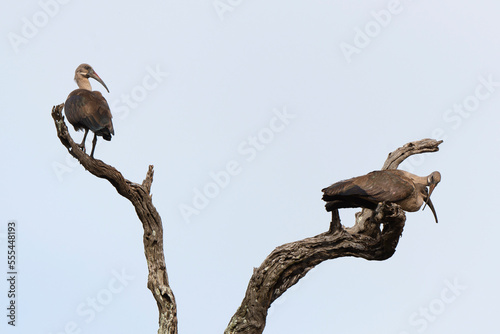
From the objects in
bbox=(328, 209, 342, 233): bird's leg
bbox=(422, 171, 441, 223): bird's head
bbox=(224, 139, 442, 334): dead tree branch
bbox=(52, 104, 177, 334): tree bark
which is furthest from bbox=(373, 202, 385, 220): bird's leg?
bbox=(52, 104, 177, 334): tree bark

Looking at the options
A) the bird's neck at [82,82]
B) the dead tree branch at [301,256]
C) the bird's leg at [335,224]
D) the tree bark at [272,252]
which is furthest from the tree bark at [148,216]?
the bird's leg at [335,224]

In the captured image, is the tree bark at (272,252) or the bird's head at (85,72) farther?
the bird's head at (85,72)

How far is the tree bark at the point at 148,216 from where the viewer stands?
334 inches

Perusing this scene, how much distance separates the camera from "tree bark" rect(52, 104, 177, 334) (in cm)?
848

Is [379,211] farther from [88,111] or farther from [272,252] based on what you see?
[88,111]

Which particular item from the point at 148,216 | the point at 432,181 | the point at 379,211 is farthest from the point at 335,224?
the point at 148,216

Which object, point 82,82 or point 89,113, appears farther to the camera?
point 82,82

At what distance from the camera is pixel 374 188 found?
7.61m

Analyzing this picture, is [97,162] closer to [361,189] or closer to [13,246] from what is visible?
[13,246]

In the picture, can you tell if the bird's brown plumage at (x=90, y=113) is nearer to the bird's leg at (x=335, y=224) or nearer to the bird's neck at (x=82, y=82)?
the bird's neck at (x=82, y=82)

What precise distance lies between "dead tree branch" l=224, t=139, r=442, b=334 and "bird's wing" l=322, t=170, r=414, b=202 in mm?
233

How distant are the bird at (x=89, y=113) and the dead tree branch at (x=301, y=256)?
8.21 ft

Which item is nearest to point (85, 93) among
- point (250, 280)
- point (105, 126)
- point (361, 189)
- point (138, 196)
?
point (105, 126)

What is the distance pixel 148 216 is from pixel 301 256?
6.42ft
